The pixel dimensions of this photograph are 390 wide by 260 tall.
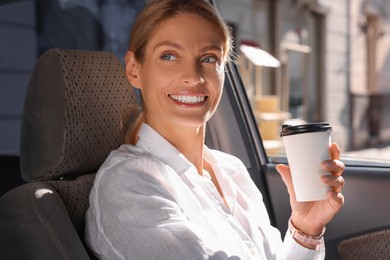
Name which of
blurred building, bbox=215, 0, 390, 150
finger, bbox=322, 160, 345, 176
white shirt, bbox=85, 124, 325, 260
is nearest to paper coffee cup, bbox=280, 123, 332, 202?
finger, bbox=322, 160, 345, 176

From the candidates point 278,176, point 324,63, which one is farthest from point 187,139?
point 324,63

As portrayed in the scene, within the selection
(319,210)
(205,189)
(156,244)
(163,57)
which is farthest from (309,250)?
(163,57)

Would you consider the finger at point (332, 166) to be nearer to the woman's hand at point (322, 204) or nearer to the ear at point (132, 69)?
the woman's hand at point (322, 204)

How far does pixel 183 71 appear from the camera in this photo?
1.29 metres

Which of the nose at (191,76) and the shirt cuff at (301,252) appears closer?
the nose at (191,76)

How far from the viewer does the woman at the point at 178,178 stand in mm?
1145

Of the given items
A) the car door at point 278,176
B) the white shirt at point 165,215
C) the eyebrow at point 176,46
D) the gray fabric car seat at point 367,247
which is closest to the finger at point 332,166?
the white shirt at point 165,215

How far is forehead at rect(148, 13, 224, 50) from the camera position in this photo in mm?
1305

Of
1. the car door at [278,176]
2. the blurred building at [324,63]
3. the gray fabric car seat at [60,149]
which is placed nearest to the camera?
the gray fabric car seat at [60,149]

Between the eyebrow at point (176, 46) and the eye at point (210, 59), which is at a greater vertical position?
the eyebrow at point (176, 46)

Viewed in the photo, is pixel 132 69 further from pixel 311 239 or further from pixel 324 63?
pixel 324 63

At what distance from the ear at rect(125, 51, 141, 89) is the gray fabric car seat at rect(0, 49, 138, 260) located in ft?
0.29

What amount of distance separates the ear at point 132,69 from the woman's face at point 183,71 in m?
0.04

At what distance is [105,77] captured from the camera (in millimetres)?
1471
